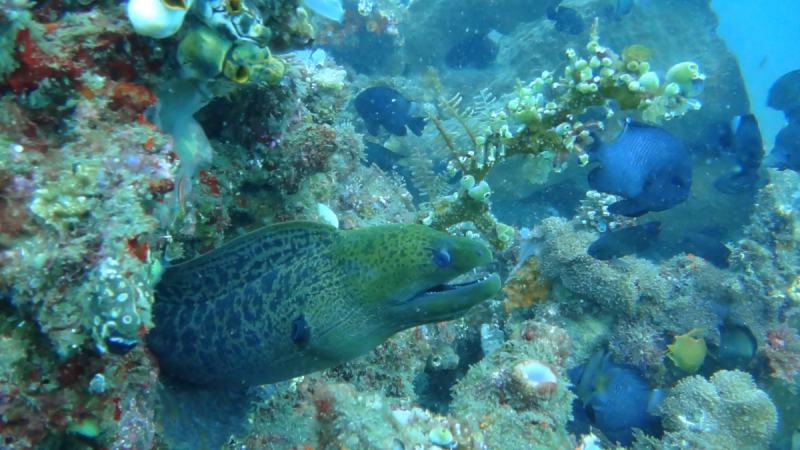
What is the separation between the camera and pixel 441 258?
2230 mm

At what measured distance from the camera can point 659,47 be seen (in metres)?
12.3

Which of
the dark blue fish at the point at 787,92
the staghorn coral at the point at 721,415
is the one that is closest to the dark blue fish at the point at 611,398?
the staghorn coral at the point at 721,415

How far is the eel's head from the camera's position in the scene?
7.34ft

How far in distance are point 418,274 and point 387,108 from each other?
5.64 metres

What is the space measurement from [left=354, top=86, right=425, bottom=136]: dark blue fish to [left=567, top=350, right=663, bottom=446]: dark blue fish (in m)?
4.89

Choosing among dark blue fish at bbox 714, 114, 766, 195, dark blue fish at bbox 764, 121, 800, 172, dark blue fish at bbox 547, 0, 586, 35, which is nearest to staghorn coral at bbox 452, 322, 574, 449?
dark blue fish at bbox 714, 114, 766, 195

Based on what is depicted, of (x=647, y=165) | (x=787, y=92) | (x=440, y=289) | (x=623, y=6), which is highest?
(x=787, y=92)

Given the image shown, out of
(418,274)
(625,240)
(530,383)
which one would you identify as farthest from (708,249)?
(418,274)

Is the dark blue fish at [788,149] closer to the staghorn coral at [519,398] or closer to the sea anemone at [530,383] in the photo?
the staghorn coral at [519,398]

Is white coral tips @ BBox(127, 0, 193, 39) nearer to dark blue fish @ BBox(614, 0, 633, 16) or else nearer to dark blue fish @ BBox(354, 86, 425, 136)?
dark blue fish @ BBox(354, 86, 425, 136)

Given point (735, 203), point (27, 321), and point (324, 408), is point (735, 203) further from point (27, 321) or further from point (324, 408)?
point (27, 321)

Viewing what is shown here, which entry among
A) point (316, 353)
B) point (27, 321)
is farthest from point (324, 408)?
point (27, 321)

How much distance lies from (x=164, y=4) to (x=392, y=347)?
2947 mm

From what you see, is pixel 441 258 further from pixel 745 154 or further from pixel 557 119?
pixel 745 154
